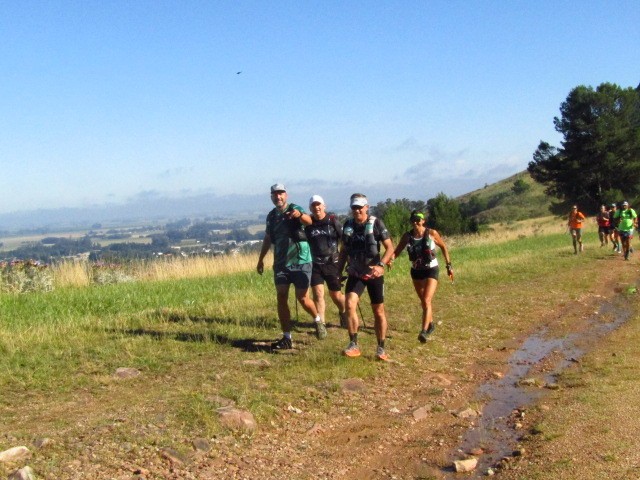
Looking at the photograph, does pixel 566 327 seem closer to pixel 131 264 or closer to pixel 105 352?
pixel 105 352

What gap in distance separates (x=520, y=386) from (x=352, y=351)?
1904mm

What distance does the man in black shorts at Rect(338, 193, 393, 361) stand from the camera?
26.4ft

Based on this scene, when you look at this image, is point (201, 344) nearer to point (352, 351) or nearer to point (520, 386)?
point (352, 351)

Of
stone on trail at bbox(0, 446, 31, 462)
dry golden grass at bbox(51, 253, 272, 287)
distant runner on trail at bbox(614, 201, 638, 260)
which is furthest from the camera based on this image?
distant runner on trail at bbox(614, 201, 638, 260)

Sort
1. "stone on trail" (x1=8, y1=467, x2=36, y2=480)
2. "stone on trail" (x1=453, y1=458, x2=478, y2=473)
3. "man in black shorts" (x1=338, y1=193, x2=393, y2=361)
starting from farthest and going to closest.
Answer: "man in black shorts" (x1=338, y1=193, x2=393, y2=361) → "stone on trail" (x1=453, y1=458, x2=478, y2=473) → "stone on trail" (x1=8, y1=467, x2=36, y2=480)

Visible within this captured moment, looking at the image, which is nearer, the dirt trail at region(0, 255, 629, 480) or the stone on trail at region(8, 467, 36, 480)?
the stone on trail at region(8, 467, 36, 480)

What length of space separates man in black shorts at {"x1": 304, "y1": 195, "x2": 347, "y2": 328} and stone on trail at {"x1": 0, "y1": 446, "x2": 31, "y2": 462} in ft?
14.7

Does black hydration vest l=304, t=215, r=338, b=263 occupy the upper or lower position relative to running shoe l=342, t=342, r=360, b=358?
upper

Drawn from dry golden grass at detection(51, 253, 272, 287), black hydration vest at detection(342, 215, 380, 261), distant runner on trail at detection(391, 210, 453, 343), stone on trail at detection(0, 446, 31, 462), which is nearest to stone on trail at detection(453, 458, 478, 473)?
stone on trail at detection(0, 446, 31, 462)

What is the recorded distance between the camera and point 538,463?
16.4ft

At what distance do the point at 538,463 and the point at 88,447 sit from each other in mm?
3240

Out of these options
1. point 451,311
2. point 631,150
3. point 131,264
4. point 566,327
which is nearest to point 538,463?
point 566,327

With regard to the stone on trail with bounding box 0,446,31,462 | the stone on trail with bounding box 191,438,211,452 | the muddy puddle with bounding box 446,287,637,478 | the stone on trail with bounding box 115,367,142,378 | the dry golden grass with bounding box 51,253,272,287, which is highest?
the dry golden grass with bounding box 51,253,272,287

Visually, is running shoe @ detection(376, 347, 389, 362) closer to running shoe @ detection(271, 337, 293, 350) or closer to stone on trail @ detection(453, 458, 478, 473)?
running shoe @ detection(271, 337, 293, 350)
